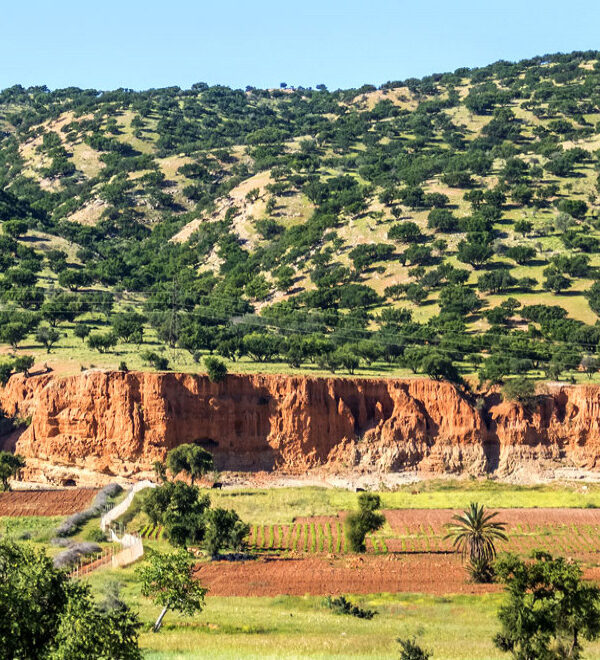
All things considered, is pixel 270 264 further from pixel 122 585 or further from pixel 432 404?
pixel 122 585

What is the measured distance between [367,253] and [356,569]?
80663 mm

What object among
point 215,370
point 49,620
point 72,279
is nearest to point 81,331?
point 215,370

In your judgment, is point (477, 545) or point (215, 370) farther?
point (215, 370)

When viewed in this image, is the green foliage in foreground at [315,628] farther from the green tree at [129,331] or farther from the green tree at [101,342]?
the green tree at [129,331]

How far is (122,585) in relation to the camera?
41812 millimetres

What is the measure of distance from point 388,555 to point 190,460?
833 inches

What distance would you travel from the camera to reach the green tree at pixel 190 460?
69062 mm

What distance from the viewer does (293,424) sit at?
257 feet

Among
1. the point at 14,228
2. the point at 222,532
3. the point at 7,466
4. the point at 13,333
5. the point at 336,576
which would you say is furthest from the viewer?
the point at 14,228

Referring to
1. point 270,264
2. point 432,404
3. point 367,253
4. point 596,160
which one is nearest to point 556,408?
point 432,404

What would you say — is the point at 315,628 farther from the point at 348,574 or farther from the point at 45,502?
the point at 45,502

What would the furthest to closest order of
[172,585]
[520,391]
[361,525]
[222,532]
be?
[520,391]
[361,525]
[222,532]
[172,585]

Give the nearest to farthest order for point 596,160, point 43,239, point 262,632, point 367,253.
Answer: point 262,632 < point 367,253 < point 43,239 < point 596,160

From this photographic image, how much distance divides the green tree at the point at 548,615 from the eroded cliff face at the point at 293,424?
46.2 metres
